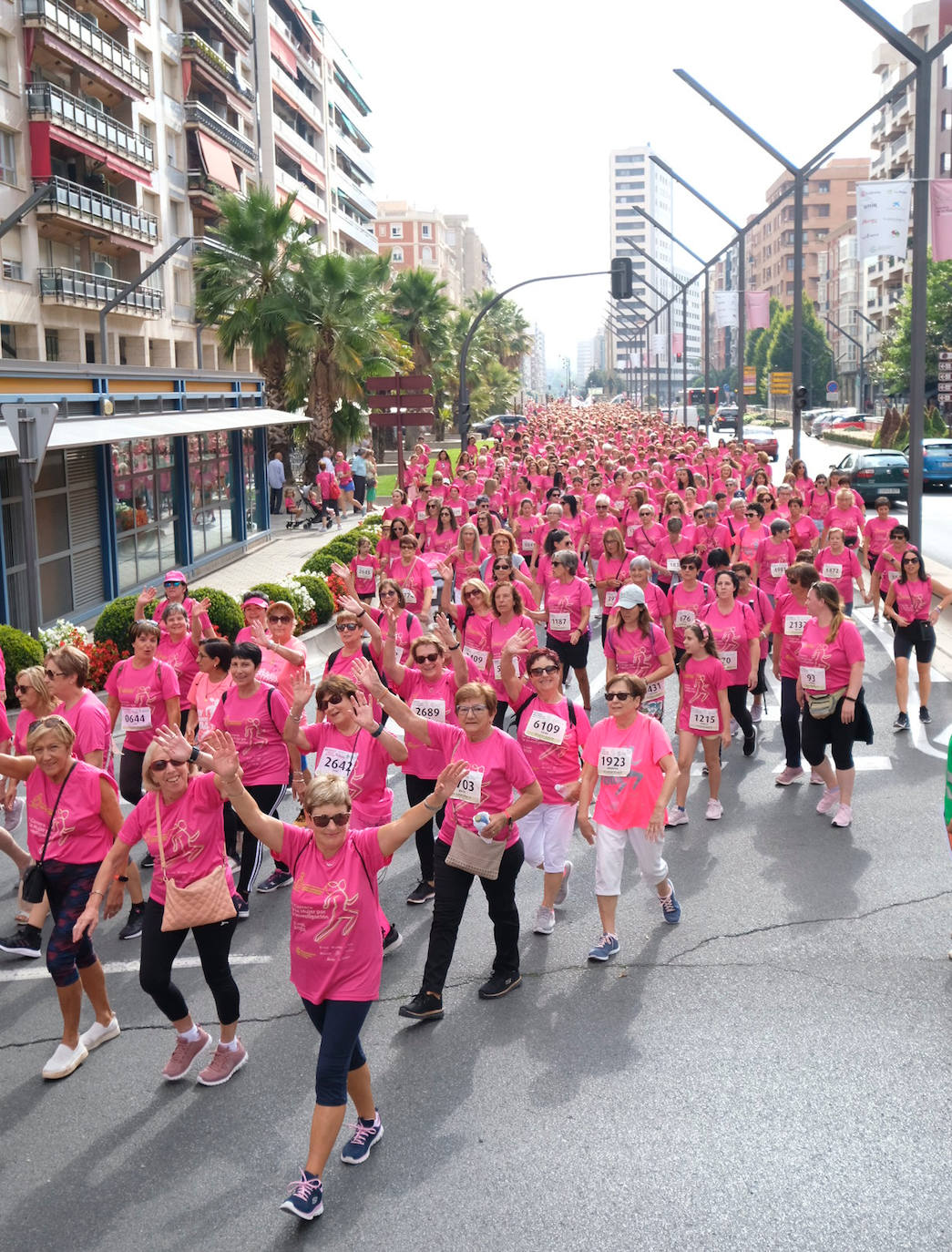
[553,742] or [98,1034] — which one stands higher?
[553,742]

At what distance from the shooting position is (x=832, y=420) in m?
79.1

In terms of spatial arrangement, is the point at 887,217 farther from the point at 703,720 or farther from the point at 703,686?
the point at 703,720

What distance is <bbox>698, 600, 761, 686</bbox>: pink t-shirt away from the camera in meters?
9.87

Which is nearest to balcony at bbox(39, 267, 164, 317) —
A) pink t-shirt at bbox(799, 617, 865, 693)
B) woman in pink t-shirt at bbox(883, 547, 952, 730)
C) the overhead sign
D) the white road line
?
the overhead sign

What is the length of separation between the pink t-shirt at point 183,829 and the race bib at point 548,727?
82.3 inches

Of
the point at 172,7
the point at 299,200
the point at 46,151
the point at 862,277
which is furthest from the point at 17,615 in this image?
the point at 862,277

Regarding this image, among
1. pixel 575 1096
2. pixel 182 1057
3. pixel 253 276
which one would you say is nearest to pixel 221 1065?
pixel 182 1057

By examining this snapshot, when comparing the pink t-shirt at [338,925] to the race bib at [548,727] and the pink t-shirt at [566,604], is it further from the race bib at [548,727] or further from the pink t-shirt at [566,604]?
the pink t-shirt at [566,604]

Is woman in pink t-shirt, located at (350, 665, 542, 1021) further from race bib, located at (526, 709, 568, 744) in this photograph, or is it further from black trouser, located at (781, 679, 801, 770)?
black trouser, located at (781, 679, 801, 770)

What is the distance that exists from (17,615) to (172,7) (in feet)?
124

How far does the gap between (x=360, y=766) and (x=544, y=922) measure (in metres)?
1.47

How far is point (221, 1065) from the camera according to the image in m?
5.79

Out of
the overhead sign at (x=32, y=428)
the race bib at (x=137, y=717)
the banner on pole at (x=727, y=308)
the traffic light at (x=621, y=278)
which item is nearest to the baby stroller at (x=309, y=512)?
the traffic light at (x=621, y=278)

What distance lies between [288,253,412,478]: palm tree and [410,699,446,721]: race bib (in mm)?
28691
